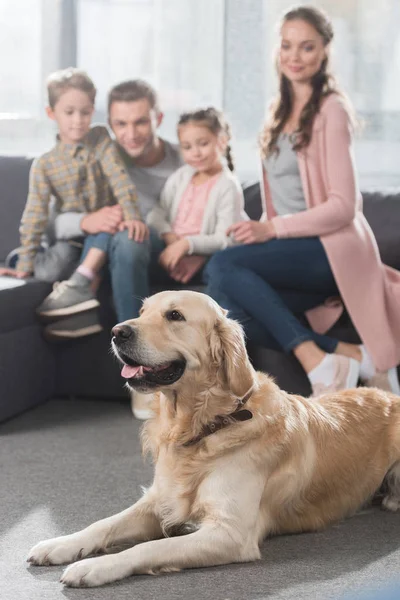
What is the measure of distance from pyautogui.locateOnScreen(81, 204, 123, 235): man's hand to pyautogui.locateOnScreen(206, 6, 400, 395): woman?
1.46 ft

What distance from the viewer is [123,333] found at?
7.11 ft

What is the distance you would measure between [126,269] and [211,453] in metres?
1.58

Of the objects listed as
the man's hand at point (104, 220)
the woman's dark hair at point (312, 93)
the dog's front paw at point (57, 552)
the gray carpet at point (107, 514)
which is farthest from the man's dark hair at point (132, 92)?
the dog's front paw at point (57, 552)

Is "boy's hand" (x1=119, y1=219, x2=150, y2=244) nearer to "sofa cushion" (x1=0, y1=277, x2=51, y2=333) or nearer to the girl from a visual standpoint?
the girl

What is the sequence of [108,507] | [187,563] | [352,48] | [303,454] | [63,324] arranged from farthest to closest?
1. [352,48]
2. [63,324]
3. [108,507]
4. [303,454]
5. [187,563]

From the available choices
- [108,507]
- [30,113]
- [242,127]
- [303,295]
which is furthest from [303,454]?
[30,113]

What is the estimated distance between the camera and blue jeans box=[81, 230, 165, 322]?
3.69 m

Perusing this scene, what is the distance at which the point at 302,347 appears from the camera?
347cm

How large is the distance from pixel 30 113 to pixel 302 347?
2560 millimetres

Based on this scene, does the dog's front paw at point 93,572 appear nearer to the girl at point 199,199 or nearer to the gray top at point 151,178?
the girl at point 199,199

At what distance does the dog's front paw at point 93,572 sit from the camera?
6.46 feet

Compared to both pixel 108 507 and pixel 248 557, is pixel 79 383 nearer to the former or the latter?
pixel 108 507

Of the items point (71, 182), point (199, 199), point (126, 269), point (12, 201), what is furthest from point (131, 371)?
point (12, 201)

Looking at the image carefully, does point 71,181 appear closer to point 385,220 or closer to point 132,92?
point 132,92
